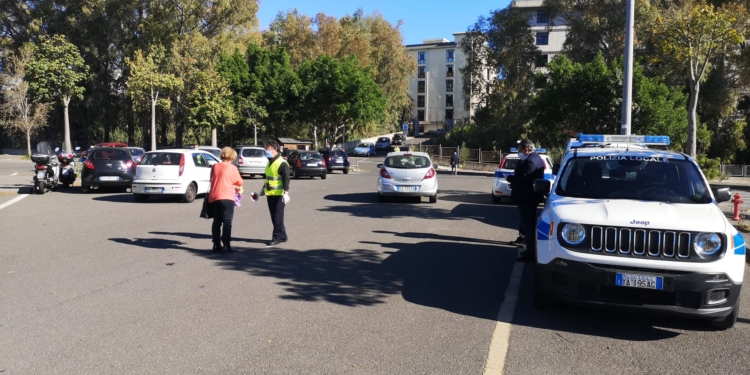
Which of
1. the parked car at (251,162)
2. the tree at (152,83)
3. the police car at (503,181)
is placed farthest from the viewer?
the tree at (152,83)

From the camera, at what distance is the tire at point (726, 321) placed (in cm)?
567

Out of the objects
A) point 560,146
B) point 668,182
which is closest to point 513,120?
point 560,146

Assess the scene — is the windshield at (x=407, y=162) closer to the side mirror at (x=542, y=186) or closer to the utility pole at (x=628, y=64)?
the utility pole at (x=628, y=64)

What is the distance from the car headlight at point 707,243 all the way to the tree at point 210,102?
133 feet

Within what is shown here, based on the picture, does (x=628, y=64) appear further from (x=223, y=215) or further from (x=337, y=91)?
(x=337, y=91)

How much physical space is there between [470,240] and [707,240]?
18.5 ft

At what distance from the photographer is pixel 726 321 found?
5.73m

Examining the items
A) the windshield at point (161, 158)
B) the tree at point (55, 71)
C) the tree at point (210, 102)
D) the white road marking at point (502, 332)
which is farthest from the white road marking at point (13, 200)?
the tree at point (55, 71)

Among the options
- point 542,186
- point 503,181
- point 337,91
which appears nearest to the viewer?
point 542,186

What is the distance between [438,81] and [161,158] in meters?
88.5

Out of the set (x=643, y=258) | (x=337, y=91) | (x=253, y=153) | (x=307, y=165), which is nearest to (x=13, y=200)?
(x=253, y=153)

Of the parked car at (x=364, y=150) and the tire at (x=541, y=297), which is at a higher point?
the parked car at (x=364, y=150)

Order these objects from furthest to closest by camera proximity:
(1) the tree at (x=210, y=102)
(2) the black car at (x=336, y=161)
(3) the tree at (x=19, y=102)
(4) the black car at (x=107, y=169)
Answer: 1. (3) the tree at (x=19, y=102)
2. (1) the tree at (x=210, y=102)
3. (2) the black car at (x=336, y=161)
4. (4) the black car at (x=107, y=169)

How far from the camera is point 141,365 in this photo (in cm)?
477
